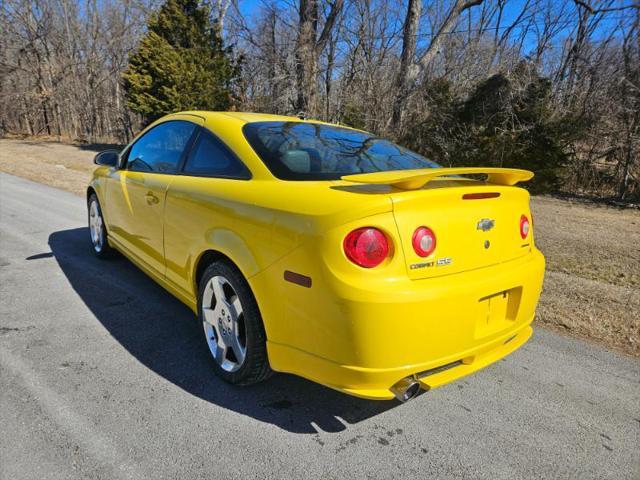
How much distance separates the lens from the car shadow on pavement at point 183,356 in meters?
2.44

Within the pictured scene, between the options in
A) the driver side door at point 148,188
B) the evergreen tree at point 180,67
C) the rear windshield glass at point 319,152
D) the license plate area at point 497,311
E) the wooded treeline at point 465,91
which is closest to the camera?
the license plate area at point 497,311

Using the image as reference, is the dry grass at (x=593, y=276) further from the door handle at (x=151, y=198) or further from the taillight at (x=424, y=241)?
Answer: the door handle at (x=151, y=198)

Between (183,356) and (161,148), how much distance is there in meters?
1.72

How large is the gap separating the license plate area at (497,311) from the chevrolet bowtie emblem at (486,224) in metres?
0.34

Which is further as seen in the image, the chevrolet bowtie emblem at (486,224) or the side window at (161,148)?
the side window at (161,148)

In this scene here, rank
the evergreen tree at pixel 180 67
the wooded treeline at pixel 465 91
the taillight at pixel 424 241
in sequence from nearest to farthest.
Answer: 1. the taillight at pixel 424 241
2. the wooded treeline at pixel 465 91
3. the evergreen tree at pixel 180 67

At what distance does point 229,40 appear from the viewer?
20062mm

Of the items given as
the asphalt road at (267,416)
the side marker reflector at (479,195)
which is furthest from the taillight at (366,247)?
the asphalt road at (267,416)

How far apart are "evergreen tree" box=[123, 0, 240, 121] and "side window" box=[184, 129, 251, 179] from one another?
16.4 meters

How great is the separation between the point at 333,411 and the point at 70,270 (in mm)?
3504

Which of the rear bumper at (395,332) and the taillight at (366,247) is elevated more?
the taillight at (366,247)

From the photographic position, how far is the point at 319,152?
9.09ft

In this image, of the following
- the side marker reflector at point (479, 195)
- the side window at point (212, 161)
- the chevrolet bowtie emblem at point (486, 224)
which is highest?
the side window at point (212, 161)

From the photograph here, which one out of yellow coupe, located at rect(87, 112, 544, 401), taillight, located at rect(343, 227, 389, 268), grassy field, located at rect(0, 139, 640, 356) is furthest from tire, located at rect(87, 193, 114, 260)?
grassy field, located at rect(0, 139, 640, 356)
